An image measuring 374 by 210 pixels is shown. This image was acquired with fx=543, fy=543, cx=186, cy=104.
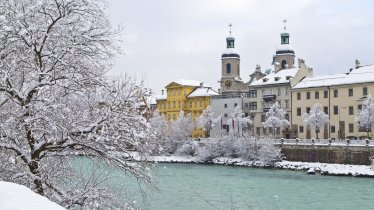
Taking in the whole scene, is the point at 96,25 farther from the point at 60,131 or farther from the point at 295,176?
the point at 295,176

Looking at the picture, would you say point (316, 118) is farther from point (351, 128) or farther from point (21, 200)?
point (21, 200)

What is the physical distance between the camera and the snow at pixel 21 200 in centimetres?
385

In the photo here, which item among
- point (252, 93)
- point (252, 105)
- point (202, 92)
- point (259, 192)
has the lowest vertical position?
point (259, 192)

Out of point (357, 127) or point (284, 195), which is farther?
point (357, 127)

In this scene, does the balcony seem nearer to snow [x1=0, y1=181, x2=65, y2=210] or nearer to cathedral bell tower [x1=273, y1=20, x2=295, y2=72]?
cathedral bell tower [x1=273, y1=20, x2=295, y2=72]

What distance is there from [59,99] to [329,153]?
48.7 meters

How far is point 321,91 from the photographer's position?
67000 mm

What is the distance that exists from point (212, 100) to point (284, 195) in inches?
2085

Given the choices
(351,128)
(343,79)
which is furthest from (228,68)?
(351,128)

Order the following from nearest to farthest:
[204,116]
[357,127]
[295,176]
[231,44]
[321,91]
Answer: [295,176] → [357,127] → [321,91] → [204,116] → [231,44]

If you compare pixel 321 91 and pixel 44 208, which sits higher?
pixel 321 91

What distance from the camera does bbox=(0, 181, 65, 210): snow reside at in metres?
3.85

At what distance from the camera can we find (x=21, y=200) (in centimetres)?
402

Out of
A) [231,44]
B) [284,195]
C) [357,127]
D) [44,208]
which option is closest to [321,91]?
[357,127]
